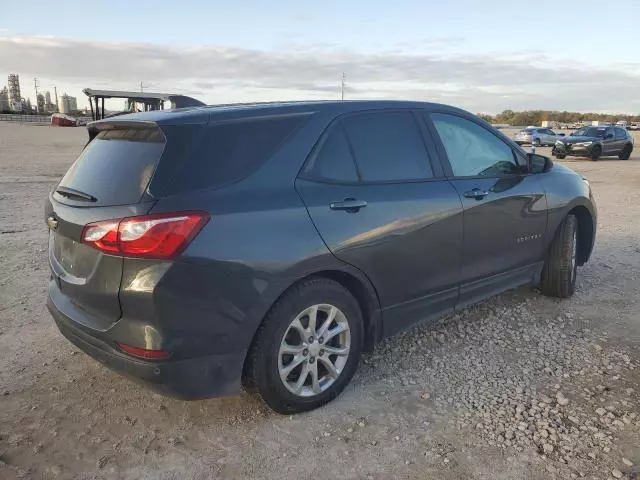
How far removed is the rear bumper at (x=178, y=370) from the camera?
2.61 m

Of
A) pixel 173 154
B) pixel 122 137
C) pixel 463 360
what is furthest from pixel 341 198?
pixel 463 360

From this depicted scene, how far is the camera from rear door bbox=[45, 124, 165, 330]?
104 inches

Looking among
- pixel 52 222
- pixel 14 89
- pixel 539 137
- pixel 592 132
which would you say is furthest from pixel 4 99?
pixel 52 222

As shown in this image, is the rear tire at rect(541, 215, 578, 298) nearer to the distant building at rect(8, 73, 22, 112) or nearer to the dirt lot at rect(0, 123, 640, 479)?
the dirt lot at rect(0, 123, 640, 479)

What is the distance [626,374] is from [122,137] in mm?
3417

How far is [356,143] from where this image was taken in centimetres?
333

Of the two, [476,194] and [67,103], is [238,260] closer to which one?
[476,194]

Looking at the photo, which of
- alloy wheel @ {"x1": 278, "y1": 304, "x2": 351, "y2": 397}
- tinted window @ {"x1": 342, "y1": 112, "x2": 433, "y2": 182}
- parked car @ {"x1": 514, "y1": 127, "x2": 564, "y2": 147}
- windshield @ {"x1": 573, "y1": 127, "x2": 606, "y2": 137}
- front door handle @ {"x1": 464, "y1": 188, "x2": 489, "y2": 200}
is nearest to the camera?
alloy wheel @ {"x1": 278, "y1": 304, "x2": 351, "y2": 397}

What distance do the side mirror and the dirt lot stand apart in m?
1.20

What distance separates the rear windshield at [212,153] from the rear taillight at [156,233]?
0.15m

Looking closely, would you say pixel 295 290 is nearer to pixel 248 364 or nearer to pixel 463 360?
pixel 248 364

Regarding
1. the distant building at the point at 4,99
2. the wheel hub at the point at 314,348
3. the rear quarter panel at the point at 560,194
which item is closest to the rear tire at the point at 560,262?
the rear quarter panel at the point at 560,194

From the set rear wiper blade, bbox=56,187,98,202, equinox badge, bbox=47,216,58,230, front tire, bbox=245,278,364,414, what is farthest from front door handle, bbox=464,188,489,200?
equinox badge, bbox=47,216,58,230

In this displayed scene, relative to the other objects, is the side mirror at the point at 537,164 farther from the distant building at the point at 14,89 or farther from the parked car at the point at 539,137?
the distant building at the point at 14,89
